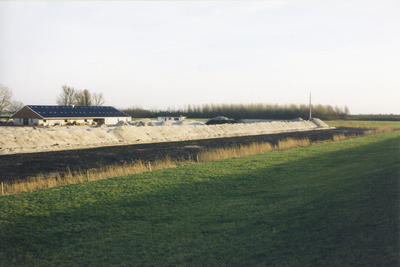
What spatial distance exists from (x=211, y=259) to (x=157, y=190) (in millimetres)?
5590

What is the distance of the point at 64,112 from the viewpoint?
59500 millimetres

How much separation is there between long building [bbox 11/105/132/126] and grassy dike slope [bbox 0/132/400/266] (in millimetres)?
49824

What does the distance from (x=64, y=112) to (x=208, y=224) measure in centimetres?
5828

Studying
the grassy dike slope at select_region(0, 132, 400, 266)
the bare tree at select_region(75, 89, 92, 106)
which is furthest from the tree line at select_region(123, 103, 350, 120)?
the grassy dike slope at select_region(0, 132, 400, 266)

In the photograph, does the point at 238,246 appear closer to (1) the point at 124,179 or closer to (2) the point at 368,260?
(2) the point at 368,260

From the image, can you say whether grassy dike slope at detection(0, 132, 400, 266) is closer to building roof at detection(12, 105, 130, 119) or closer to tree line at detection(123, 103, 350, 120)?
building roof at detection(12, 105, 130, 119)

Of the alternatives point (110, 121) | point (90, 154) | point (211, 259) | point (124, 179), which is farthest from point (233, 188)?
point (110, 121)

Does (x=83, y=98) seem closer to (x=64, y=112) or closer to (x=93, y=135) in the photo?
(x=64, y=112)

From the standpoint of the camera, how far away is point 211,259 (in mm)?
5984

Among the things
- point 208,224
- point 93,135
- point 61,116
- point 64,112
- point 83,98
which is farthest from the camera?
point 83,98

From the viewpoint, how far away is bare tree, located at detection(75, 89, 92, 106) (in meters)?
95.0

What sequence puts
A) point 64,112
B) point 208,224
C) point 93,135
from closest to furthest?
1. point 208,224
2. point 93,135
3. point 64,112

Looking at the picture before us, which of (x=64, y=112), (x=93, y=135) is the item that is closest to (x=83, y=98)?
(x=64, y=112)

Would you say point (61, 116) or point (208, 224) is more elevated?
point (61, 116)
